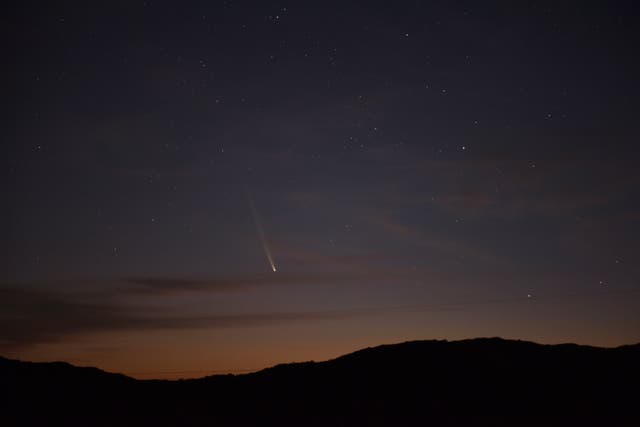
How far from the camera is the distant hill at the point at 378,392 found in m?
31.7

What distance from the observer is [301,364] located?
41.8m

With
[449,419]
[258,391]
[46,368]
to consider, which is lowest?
[449,419]

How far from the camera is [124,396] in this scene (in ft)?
116

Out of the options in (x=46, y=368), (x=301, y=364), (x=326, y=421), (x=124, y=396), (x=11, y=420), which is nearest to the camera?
(x=11, y=420)

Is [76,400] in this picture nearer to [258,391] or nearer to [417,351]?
[258,391]

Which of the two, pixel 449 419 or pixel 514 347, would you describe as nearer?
pixel 449 419

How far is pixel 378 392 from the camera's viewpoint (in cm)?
3616

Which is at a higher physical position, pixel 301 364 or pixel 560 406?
pixel 301 364

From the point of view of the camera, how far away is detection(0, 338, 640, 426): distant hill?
31688mm

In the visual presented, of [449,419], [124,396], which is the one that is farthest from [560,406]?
[124,396]

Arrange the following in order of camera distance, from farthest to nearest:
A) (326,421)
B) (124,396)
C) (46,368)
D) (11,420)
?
(46,368) → (124,396) → (326,421) → (11,420)

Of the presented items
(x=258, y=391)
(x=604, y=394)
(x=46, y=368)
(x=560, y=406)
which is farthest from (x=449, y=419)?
(x=46, y=368)

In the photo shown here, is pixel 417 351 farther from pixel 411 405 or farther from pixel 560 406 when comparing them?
pixel 560 406

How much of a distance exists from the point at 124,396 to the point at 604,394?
77.9 ft
